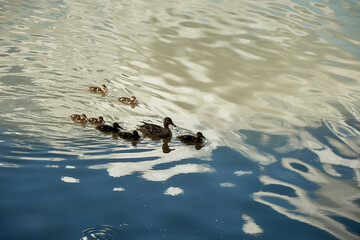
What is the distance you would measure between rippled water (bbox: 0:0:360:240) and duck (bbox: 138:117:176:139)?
0.18 meters

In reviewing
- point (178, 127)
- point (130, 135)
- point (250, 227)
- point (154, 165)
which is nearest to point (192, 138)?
point (178, 127)

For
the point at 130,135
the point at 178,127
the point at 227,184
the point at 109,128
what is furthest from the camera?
the point at 178,127

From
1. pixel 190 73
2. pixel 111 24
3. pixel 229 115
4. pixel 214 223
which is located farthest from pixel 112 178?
pixel 111 24

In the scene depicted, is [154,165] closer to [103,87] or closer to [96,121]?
[96,121]

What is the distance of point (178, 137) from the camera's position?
25.6 ft

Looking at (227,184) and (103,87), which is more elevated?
(227,184)

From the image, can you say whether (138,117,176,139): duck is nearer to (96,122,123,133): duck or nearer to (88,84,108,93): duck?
(96,122,123,133): duck

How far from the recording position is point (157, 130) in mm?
7730

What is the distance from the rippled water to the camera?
18.1 feet

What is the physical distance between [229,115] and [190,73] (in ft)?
8.90

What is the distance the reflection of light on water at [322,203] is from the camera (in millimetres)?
5738

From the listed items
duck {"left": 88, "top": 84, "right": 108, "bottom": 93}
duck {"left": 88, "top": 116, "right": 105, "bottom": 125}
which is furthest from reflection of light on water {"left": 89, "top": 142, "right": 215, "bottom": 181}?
duck {"left": 88, "top": 84, "right": 108, "bottom": 93}

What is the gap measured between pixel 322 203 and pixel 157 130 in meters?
2.72

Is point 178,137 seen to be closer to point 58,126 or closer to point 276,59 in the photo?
point 58,126
